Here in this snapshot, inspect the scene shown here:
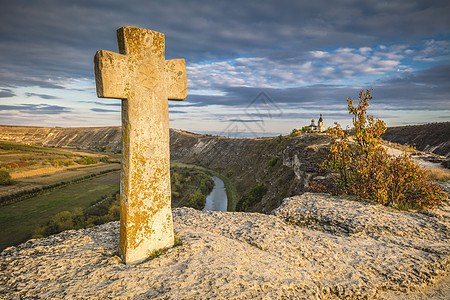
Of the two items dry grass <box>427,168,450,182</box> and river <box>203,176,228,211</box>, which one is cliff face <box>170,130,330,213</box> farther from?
dry grass <box>427,168,450,182</box>

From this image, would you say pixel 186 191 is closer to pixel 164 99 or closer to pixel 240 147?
pixel 240 147

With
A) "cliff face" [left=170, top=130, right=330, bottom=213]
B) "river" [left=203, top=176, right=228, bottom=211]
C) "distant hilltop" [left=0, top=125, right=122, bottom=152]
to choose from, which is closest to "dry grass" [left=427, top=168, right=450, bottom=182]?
"cliff face" [left=170, top=130, right=330, bottom=213]

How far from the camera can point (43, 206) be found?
103 ft

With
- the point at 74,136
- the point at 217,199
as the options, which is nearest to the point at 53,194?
the point at 217,199

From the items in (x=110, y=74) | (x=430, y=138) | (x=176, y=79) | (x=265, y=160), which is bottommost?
(x=265, y=160)

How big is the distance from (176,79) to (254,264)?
3.98 meters

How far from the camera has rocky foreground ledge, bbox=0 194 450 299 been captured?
3.52 meters

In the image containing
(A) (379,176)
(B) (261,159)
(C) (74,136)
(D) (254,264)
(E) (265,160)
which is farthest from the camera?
(C) (74,136)

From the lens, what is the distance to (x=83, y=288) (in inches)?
138

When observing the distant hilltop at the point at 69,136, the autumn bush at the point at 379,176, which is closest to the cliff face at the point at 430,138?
the autumn bush at the point at 379,176

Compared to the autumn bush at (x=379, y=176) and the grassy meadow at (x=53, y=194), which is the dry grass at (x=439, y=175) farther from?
the grassy meadow at (x=53, y=194)

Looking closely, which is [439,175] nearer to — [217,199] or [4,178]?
[217,199]

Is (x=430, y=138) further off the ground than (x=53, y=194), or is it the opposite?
(x=430, y=138)

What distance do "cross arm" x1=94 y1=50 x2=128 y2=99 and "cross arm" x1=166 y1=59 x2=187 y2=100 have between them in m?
0.93
